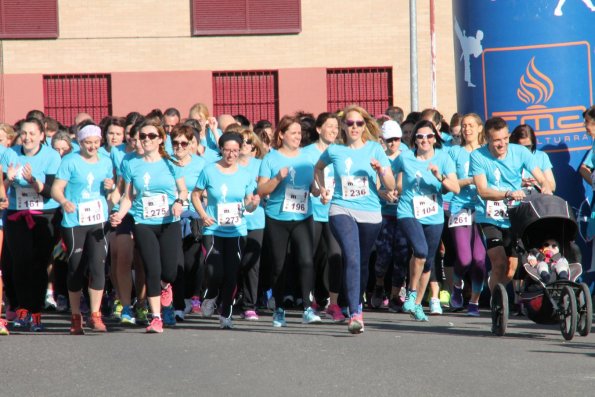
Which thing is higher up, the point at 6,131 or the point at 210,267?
the point at 6,131

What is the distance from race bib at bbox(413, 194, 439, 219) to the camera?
1371 centimetres

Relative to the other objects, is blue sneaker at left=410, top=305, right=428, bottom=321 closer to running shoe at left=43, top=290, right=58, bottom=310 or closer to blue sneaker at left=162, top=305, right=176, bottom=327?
blue sneaker at left=162, top=305, right=176, bottom=327

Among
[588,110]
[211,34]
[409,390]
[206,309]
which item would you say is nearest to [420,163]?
[588,110]

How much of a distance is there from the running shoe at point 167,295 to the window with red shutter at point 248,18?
18507 mm

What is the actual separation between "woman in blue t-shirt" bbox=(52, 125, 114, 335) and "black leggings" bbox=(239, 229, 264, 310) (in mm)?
1884

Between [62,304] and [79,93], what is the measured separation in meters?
16.9

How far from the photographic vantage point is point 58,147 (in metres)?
15.3

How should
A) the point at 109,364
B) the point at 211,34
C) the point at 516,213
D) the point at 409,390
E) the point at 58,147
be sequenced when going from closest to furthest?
the point at 409,390, the point at 109,364, the point at 516,213, the point at 58,147, the point at 211,34

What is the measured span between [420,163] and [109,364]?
442 cm

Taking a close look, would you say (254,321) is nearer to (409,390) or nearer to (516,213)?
(516,213)

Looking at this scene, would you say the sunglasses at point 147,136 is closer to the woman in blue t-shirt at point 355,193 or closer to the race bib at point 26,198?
the race bib at point 26,198

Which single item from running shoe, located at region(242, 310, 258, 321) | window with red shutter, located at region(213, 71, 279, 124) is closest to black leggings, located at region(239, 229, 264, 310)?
running shoe, located at region(242, 310, 258, 321)

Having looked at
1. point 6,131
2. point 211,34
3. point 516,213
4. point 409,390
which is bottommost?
point 409,390

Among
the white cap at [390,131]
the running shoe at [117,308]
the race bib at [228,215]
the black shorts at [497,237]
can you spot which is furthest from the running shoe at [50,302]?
the black shorts at [497,237]
